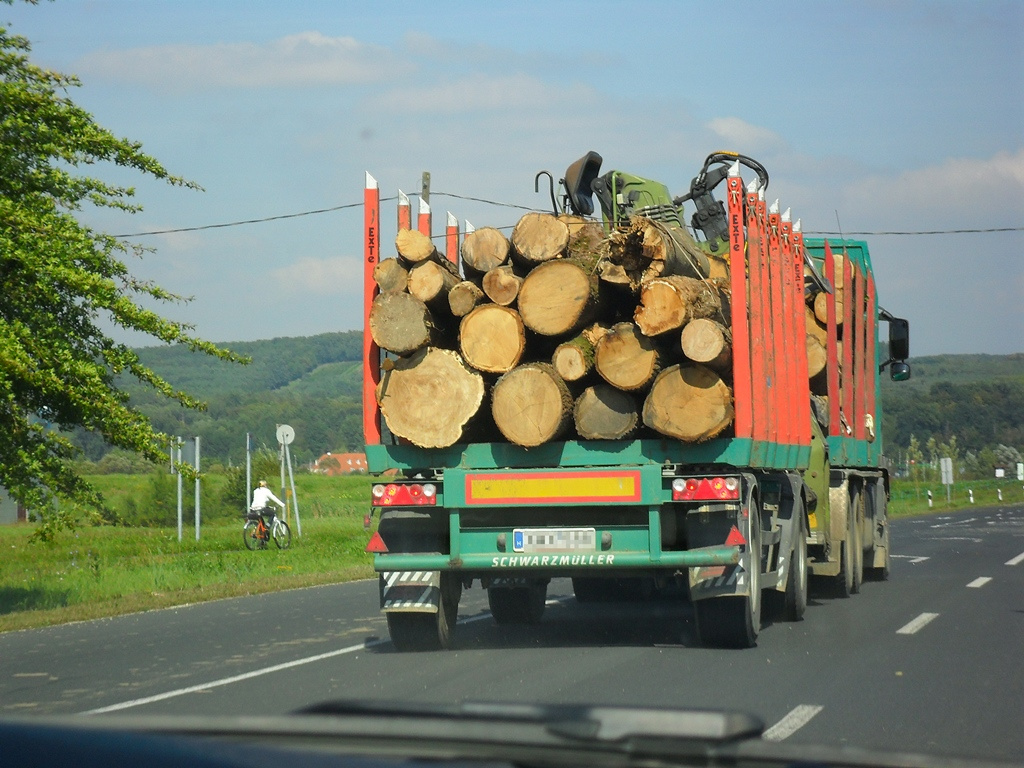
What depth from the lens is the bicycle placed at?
2905 centimetres

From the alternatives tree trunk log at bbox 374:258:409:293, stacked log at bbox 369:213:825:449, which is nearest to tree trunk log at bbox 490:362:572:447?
stacked log at bbox 369:213:825:449

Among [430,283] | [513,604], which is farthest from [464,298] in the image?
[513,604]

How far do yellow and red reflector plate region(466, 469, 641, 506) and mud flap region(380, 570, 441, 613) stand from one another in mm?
646

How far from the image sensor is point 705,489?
360 inches

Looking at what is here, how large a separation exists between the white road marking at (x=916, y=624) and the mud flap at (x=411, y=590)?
13.0ft

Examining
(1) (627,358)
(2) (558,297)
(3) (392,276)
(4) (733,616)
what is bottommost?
(4) (733,616)

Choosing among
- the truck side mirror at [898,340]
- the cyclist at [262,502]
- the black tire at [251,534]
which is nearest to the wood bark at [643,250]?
the truck side mirror at [898,340]

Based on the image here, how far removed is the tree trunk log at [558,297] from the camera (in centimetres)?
956

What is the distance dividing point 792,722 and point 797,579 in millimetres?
5188

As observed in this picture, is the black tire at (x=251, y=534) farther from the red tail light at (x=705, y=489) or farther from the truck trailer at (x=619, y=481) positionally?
the red tail light at (x=705, y=489)

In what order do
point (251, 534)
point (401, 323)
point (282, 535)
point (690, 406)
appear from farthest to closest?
point (282, 535) < point (251, 534) < point (401, 323) < point (690, 406)

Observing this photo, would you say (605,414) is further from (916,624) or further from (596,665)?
(916,624)

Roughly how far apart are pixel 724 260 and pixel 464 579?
363 centimetres

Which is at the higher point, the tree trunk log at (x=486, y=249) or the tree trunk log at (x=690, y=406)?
the tree trunk log at (x=486, y=249)
